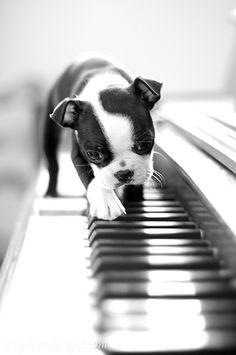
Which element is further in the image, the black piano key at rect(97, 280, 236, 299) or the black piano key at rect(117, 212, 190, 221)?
the black piano key at rect(117, 212, 190, 221)

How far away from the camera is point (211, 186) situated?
33.5 inches

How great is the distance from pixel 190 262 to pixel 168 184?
0.34 meters

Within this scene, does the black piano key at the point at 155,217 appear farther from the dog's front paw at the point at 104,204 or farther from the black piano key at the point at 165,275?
the black piano key at the point at 165,275

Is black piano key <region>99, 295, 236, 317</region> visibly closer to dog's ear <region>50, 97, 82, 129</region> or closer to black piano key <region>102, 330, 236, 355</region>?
black piano key <region>102, 330, 236, 355</region>

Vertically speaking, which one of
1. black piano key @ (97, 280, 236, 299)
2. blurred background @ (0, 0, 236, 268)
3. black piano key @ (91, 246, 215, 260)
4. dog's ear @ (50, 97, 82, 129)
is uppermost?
blurred background @ (0, 0, 236, 268)

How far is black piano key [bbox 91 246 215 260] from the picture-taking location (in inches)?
31.7

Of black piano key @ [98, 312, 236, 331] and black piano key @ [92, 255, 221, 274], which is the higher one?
black piano key @ [92, 255, 221, 274]

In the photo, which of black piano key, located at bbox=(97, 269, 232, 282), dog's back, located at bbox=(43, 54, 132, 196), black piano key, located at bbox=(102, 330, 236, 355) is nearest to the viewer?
black piano key, located at bbox=(102, 330, 236, 355)

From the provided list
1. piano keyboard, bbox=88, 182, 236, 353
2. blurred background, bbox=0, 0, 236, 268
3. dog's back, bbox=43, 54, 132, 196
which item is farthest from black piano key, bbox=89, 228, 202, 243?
blurred background, bbox=0, 0, 236, 268

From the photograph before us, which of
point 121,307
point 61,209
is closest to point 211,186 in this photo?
point 121,307

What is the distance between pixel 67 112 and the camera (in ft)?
3.41

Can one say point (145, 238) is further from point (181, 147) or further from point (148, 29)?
point (148, 29)

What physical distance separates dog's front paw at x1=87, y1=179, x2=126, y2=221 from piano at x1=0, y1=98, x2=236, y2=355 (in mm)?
17

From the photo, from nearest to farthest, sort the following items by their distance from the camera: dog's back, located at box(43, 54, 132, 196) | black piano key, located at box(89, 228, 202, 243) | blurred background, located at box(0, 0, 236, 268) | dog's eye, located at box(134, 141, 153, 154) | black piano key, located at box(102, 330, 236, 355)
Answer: black piano key, located at box(102, 330, 236, 355) → black piano key, located at box(89, 228, 202, 243) → dog's eye, located at box(134, 141, 153, 154) → dog's back, located at box(43, 54, 132, 196) → blurred background, located at box(0, 0, 236, 268)
